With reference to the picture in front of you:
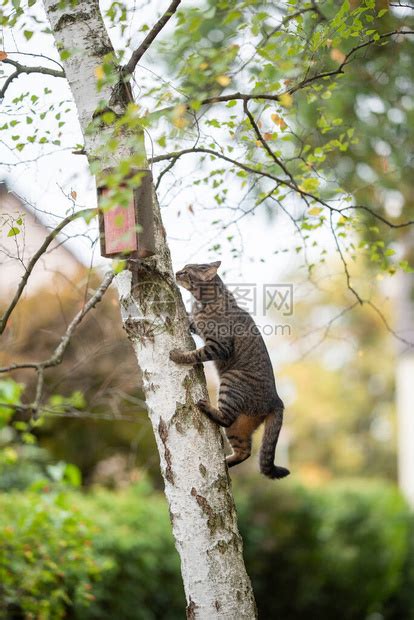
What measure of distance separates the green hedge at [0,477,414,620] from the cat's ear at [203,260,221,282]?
1637mm

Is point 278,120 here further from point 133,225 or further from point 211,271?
point 133,225

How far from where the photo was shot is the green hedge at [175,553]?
4.42 metres

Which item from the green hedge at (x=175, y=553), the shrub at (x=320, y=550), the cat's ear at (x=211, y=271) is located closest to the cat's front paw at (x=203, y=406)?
the cat's ear at (x=211, y=271)

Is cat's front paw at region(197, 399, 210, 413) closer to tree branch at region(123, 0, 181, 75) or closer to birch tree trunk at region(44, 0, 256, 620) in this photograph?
birch tree trunk at region(44, 0, 256, 620)

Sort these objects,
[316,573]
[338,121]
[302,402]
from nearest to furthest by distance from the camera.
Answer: [338,121] < [316,573] < [302,402]

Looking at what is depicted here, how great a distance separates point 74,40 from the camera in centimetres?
267

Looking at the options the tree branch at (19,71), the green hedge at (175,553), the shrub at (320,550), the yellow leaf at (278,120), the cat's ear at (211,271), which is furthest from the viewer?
the shrub at (320,550)

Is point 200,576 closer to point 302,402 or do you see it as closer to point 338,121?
point 338,121

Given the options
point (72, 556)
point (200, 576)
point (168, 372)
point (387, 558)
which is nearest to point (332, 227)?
point (168, 372)

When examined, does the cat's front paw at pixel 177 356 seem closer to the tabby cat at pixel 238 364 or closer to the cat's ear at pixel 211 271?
the tabby cat at pixel 238 364

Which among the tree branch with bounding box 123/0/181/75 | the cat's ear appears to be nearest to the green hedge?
the cat's ear

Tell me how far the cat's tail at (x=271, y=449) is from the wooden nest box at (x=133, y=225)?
1.28 meters

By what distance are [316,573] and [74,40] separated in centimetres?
734

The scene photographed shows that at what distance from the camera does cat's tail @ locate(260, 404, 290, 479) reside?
3389mm
